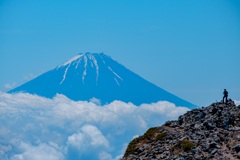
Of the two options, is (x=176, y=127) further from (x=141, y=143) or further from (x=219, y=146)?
(x=219, y=146)

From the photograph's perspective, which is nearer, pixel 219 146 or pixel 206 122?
pixel 219 146

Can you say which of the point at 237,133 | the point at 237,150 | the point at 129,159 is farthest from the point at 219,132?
the point at 129,159

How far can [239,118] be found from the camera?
175 ft

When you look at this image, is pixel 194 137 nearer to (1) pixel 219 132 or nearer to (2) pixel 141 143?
(1) pixel 219 132

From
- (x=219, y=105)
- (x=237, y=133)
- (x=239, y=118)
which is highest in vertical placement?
(x=219, y=105)

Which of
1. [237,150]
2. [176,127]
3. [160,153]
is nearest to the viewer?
[237,150]

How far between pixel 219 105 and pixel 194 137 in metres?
10.7

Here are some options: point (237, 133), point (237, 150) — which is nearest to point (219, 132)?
point (237, 133)

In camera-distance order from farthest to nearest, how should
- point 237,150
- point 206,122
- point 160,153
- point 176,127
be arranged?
point 176,127 < point 206,122 < point 160,153 < point 237,150

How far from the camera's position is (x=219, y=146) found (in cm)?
4622

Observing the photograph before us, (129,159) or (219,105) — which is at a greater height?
(219,105)

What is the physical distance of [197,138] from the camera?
161 ft

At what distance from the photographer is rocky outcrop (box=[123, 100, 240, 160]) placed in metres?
45.6

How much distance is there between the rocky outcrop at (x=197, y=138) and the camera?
45.6 meters
